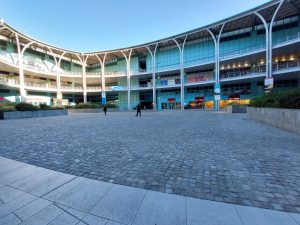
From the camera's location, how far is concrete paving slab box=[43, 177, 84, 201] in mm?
2516

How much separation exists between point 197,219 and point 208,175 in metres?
1.47

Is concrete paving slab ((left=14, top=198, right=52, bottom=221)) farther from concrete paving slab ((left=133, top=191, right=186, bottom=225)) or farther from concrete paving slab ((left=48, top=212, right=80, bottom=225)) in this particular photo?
concrete paving slab ((left=133, top=191, right=186, bottom=225))

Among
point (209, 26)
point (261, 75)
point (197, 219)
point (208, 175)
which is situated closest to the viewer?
point (197, 219)

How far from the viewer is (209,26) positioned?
30391 mm

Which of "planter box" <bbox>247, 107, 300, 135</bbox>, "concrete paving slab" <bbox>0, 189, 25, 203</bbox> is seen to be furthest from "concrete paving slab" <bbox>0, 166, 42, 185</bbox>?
"planter box" <bbox>247, 107, 300, 135</bbox>

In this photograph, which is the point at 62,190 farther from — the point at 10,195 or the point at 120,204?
the point at 120,204

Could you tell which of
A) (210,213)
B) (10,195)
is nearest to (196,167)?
(210,213)

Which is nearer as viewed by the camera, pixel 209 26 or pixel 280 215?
pixel 280 215

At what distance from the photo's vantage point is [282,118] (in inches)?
344

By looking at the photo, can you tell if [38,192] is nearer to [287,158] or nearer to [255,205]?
[255,205]

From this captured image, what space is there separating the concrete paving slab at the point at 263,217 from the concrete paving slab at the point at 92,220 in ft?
6.16

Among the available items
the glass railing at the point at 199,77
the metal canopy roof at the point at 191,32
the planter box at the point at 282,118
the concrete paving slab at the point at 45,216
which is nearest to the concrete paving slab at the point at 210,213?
the concrete paving slab at the point at 45,216

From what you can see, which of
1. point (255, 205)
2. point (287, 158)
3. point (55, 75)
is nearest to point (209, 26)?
point (287, 158)

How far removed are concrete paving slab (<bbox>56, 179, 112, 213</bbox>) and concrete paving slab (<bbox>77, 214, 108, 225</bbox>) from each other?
0.50 feet
